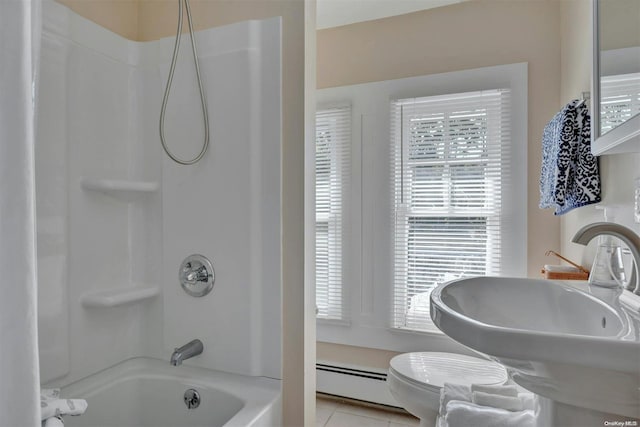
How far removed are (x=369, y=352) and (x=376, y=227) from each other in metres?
0.84

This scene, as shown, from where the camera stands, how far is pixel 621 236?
932mm

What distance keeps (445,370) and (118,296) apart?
1511 mm

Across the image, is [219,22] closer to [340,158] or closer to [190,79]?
[190,79]

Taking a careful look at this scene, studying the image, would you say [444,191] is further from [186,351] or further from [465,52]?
[186,351]

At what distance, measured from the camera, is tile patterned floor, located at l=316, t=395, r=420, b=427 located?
226 centimetres

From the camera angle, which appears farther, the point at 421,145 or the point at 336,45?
the point at 336,45

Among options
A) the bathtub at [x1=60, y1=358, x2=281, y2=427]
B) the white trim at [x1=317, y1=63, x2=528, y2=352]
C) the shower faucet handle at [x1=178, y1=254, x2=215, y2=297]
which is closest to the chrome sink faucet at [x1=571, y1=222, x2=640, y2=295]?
the bathtub at [x1=60, y1=358, x2=281, y2=427]

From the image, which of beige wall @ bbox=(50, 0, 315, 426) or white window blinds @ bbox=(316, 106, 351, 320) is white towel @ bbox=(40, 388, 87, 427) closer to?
beige wall @ bbox=(50, 0, 315, 426)

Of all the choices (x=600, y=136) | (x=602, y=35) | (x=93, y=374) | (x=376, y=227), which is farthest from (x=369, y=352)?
(x=602, y=35)

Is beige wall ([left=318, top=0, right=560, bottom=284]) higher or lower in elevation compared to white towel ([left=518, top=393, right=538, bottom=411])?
higher

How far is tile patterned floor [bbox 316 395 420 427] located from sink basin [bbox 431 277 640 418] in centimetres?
156

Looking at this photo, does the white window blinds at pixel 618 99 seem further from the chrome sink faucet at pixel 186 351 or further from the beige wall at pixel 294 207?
the chrome sink faucet at pixel 186 351

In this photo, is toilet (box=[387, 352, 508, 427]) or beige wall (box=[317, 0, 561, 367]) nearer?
toilet (box=[387, 352, 508, 427])

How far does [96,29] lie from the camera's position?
1475 mm
